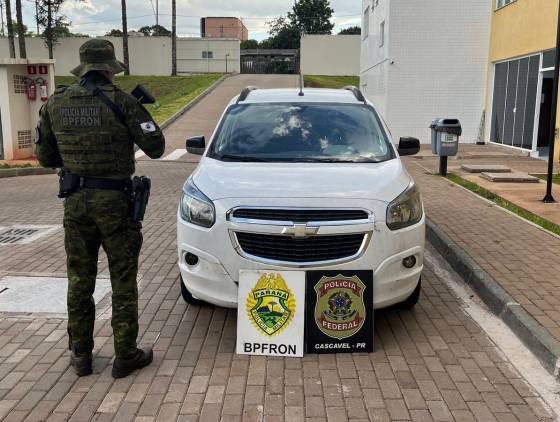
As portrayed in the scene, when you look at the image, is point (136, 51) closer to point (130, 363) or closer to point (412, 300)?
point (412, 300)

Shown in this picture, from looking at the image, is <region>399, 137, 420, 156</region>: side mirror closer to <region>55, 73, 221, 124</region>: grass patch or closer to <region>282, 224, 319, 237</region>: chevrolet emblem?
<region>282, 224, 319, 237</region>: chevrolet emblem

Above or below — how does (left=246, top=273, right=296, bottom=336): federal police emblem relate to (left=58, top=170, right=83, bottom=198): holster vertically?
below

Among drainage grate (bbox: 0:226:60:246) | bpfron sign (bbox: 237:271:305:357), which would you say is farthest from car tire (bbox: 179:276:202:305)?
drainage grate (bbox: 0:226:60:246)

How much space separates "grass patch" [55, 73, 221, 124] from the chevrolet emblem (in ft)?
67.5

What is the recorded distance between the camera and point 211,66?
5728cm

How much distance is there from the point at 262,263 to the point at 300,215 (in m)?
0.43

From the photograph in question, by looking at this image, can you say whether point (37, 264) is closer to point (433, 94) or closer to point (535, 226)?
point (535, 226)

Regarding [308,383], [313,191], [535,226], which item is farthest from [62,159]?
[535,226]

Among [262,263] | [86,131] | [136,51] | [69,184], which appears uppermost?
[136,51]

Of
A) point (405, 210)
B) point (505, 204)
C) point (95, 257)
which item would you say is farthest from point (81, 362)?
point (505, 204)

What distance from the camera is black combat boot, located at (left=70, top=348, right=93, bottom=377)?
378 cm

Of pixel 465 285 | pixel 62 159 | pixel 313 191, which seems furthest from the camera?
pixel 465 285

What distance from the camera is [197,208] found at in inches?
168

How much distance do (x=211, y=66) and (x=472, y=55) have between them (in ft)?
132
